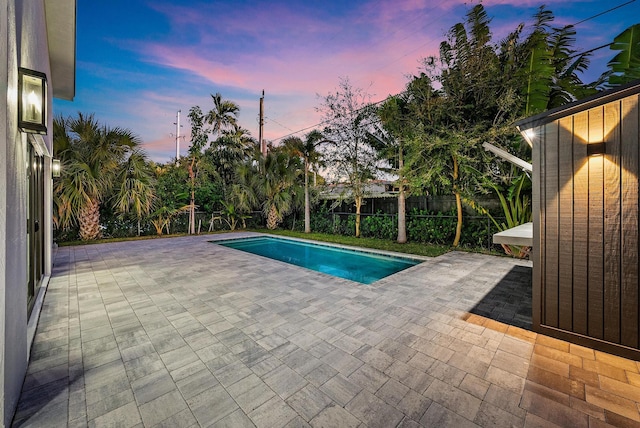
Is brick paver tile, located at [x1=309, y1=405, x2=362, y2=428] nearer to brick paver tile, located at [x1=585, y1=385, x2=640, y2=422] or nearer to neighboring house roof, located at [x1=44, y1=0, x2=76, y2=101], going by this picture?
brick paver tile, located at [x1=585, y1=385, x2=640, y2=422]

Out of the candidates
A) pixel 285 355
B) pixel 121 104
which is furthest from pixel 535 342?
pixel 121 104

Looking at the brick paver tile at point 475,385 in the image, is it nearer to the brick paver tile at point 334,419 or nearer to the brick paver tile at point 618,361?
the brick paver tile at point 334,419

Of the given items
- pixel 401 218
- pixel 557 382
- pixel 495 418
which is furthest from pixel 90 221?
pixel 557 382

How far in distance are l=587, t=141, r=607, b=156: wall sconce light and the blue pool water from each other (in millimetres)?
4317

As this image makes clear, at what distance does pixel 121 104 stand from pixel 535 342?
2262 centimetres

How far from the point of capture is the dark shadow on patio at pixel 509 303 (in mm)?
3576

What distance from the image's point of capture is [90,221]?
9.83 m

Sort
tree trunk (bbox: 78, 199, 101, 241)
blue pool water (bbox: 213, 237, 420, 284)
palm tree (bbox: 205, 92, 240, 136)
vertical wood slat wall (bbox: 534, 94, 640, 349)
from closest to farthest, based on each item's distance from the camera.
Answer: vertical wood slat wall (bbox: 534, 94, 640, 349), blue pool water (bbox: 213, 237, 420, 284), tree trunk (bbox: 78, 199, 101, 241), palm tree (bbox: 205, 92, 240, 136)

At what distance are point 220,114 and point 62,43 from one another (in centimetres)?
1140

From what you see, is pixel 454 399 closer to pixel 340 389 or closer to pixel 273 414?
pixel 340 389

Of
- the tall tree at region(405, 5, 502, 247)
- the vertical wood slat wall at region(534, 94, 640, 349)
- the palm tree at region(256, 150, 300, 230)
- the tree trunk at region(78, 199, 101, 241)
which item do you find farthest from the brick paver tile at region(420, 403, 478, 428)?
the palm tree at region(256, 150, 300, 230)

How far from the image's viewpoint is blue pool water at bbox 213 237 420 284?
692 centimetres

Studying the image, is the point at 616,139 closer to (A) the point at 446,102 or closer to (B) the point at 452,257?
(B) the point at 452,257

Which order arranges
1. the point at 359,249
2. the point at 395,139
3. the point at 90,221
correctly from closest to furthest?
the point at 359,249 → the point at 395,139 → the point at 90,221
